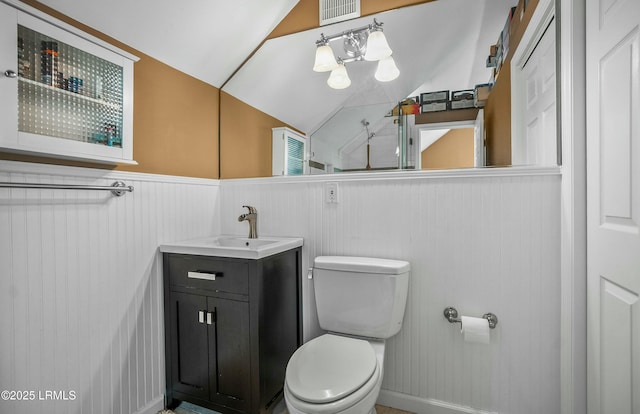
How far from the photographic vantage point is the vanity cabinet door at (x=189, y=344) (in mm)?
1670

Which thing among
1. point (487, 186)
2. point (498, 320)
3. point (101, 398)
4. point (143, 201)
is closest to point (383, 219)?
point (487, 186)

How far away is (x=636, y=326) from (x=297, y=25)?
2174 mm

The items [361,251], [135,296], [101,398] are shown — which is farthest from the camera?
[361,251]

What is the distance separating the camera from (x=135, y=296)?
1660 mm

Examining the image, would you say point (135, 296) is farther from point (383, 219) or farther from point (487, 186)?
point (487, 186)

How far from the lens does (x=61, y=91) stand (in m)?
1.27

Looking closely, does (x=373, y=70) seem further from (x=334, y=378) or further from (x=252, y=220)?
(x=334, y=378)

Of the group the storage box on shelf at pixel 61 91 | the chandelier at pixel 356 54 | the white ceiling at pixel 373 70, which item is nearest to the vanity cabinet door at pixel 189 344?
the storage box on shelf at pixel 61 91

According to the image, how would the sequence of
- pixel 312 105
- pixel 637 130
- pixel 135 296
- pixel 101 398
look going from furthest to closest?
pixel 312 105
pixel 135 296
pixel 101 398
pixel 637 130

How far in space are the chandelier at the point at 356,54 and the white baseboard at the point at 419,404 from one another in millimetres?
1724

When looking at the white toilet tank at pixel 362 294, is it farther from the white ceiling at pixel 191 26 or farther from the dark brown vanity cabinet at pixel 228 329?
the white ceiling at pixel 191 26

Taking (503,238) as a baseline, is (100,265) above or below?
below

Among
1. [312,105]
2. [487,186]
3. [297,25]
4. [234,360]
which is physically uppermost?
[297,25]

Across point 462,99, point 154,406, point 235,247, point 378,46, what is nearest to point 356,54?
point 378,46
